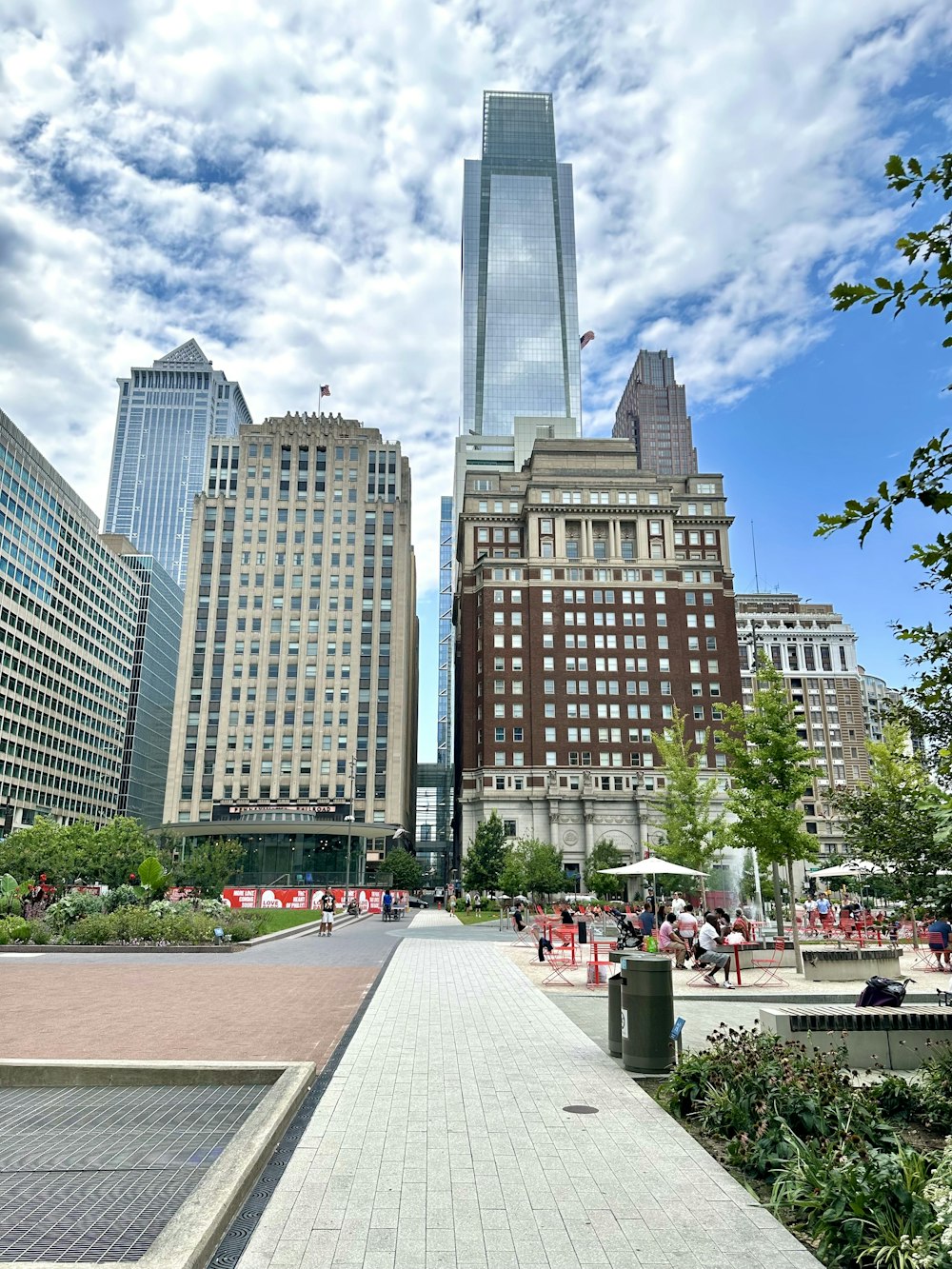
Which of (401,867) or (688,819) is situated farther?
(401,867)

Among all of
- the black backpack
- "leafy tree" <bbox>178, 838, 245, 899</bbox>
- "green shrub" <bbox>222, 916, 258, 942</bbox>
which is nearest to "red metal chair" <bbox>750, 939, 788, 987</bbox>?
the black backpack

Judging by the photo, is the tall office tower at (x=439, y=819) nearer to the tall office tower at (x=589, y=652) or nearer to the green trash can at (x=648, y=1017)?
the tall office tower at (x=589, y=652)

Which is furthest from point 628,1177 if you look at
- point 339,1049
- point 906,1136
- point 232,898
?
point 232,898

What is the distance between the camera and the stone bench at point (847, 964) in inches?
822

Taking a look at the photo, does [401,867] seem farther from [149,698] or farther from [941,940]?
[149,698]

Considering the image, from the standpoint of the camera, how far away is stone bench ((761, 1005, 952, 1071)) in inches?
406

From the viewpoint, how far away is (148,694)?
160 metres

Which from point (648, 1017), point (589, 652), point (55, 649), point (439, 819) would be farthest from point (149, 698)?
point (648, 1017)

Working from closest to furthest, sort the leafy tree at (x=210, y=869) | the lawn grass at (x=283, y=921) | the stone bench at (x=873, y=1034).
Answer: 1. the stone bench at (x=873, y=1034)
2. the lawn grass at (x=283, y=921)
3. the leafy tree at (x=210, y=869)

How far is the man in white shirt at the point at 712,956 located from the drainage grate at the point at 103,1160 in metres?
12.4

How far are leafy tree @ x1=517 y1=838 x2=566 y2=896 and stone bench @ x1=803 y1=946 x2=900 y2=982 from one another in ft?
124

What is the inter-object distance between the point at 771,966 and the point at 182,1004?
49.4ft

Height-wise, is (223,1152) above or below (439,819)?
below

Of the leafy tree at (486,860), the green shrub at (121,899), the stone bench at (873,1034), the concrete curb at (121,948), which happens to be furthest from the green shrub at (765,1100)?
the leafy tree at (486,860)
